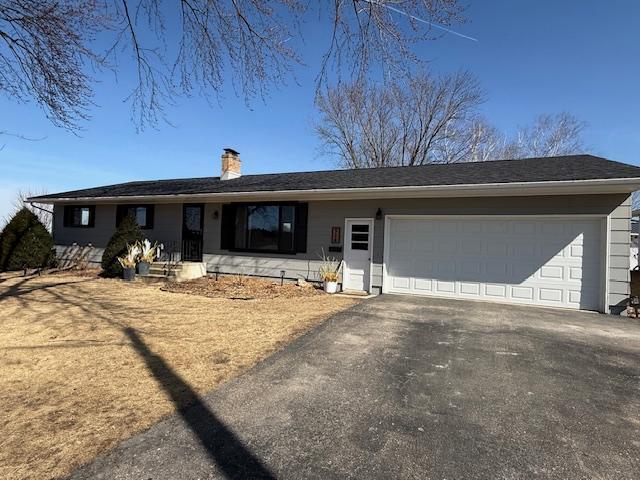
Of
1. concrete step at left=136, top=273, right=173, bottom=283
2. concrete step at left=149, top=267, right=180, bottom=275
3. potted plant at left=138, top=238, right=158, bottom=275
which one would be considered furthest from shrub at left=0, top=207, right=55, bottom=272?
concrete step at left=149, top=267, right=180, bottom=275

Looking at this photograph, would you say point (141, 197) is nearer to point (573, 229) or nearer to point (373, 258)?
point (373, 258)

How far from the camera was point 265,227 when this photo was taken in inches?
435

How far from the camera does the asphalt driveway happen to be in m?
2.29

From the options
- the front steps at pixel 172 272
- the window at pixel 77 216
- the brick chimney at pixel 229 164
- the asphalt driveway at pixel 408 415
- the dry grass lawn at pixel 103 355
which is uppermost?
the brick chimney at pixel 229 164

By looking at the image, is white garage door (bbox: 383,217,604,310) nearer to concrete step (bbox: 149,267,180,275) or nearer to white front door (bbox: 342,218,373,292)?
white front door (bbox: 342,218,373,292)

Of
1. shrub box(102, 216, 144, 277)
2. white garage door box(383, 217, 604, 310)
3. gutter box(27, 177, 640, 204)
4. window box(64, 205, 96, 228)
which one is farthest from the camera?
window box(64, 205, 96, 228)

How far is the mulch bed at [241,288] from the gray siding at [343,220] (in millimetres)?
437

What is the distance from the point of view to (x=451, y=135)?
22.2 metres

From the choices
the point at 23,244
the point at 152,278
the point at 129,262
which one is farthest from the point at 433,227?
the point at 23,244

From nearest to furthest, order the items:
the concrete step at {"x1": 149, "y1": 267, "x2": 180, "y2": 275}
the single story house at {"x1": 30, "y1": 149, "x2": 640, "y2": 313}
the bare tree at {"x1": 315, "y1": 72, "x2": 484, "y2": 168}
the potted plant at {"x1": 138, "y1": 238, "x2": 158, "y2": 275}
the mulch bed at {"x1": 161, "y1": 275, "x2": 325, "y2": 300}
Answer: the single story house at {"x1": 30, "y1": 149, "x2": 640, "y2": 313}
the mulch bed at {"x1": 161, "y1": 275, "x2": 325, "y2": 300}
the concrete step at {"x1": 149, "y1": 267, "x2": 180, "y2": 275}
the potted plant at {"x1": 138, "y1": 238, "x2": 158, "y2": 275}
the bare tree at {"x1": 315, "y1": 72, "x2": 484, "y2": 168}

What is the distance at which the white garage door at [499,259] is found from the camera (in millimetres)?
7809

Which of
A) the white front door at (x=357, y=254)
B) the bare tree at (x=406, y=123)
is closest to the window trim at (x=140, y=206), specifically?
the white front door at (x=357, y=254)

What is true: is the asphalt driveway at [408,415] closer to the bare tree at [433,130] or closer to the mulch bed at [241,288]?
the mulch bed at [241,288]

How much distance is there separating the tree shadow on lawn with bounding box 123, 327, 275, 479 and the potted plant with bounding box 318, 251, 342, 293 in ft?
19.1
